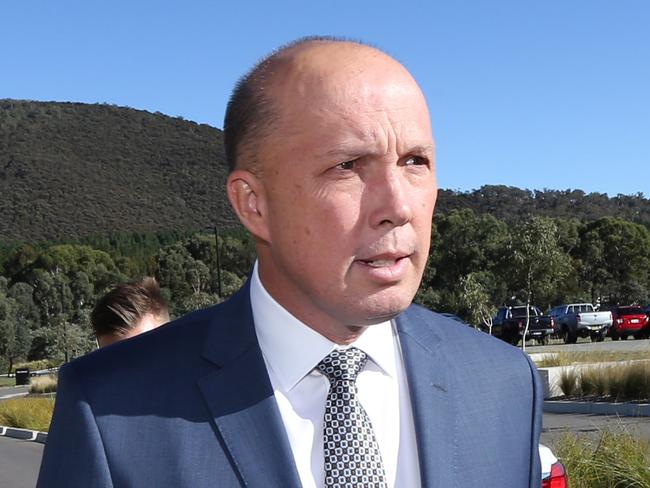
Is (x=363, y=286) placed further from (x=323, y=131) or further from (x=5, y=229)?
(x=5, y=229)

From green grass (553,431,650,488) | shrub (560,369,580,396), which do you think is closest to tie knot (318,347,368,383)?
green grass (553,431,650,488)

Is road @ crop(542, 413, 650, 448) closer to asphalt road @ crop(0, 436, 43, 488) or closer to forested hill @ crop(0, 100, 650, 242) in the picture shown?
asphalt road @ crop(0, 436, 43, 488)

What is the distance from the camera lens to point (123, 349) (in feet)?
6.12

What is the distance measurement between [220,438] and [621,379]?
19.5 metres

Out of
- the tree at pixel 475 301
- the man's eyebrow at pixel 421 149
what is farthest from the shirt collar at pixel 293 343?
the tree at pixel 475 301

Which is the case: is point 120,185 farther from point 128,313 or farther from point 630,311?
point 128,313

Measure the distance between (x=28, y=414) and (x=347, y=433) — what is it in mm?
25632

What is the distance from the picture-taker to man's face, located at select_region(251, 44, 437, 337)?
1.71 meters

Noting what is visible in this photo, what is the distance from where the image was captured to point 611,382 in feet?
67.7

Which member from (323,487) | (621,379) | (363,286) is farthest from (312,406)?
(621,379)

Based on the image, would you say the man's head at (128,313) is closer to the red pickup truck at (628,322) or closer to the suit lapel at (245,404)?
the suit lapel at (245,404)

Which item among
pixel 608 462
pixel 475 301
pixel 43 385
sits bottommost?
pixel 43 385

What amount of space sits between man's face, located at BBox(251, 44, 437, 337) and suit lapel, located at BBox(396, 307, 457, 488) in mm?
203

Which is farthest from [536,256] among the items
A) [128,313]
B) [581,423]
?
[128,313]
